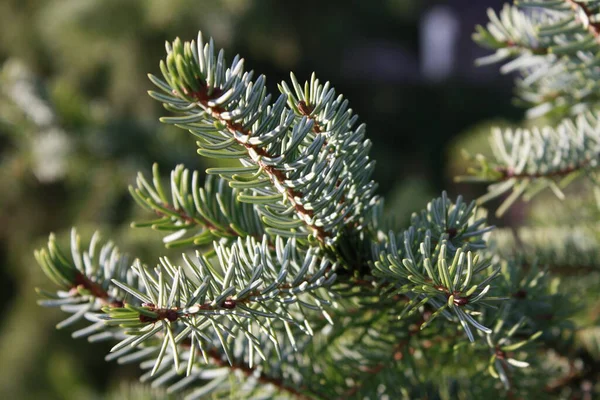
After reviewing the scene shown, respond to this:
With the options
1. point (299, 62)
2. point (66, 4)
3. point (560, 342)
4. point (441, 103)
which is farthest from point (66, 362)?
point (441, 103)

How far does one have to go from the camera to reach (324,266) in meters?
0.18

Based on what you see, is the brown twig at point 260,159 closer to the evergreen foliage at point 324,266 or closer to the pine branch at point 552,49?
the evergreen foliage at point 324,266

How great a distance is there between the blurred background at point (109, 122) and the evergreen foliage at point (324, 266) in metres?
0.15

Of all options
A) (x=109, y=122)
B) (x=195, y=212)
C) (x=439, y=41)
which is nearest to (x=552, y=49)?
(x=195, y=212)

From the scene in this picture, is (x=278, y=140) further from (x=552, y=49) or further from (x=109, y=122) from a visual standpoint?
(x=109, y=122)

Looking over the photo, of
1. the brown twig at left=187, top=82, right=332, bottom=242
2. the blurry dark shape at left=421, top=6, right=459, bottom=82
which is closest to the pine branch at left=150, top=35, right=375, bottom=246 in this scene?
the brown twig at left=187, top=82, right=332, bottom=242

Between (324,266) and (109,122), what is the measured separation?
0.47 m

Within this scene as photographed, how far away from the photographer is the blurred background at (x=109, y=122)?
58cm

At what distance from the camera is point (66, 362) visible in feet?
3.09

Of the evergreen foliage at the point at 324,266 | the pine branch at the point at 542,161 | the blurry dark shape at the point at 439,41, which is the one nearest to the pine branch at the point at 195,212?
the evergreen foliage at the point at 324,266

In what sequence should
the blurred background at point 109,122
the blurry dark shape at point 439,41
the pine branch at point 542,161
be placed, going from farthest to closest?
the blurry dark shape at point 439,41 → the blurred background at point 109,122 → the pine branch at point 542,161

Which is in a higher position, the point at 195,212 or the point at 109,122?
the point at 109,122

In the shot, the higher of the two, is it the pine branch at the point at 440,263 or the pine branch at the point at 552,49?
the pine branch at the point at 552,49

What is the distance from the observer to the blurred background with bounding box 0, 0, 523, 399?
0.58 meters
